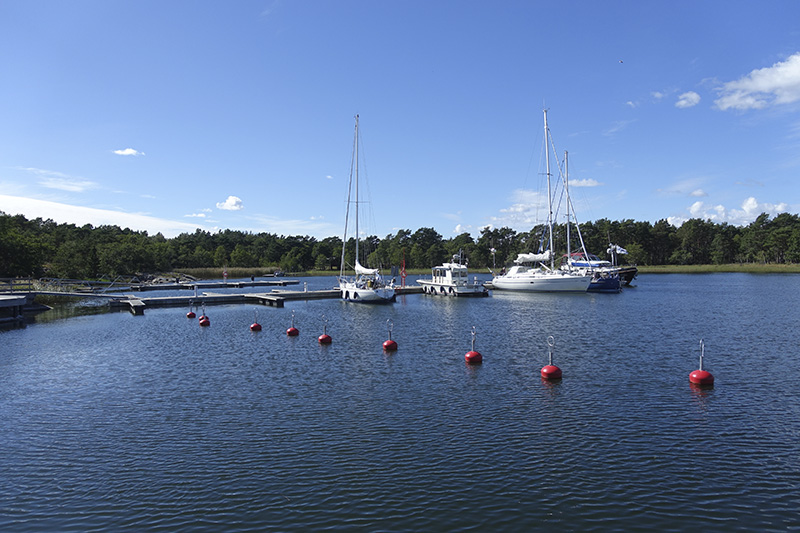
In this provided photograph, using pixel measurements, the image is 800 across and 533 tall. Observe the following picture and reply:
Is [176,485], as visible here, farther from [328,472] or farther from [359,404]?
[359,404]

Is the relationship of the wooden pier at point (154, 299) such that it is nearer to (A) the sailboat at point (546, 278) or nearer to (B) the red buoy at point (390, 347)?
(A) the sailboat at point (546, 278)

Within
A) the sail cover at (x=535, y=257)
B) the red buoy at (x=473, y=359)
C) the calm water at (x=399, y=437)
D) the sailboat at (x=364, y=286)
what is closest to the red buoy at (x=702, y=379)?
the calm water at (x=399, y=437)

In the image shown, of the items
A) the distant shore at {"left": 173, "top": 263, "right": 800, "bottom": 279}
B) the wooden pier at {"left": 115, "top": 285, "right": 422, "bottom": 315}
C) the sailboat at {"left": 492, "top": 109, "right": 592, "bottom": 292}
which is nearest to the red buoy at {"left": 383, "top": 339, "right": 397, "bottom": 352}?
the wooden pier at {"left": 115, "top": 285, "right": 422, "bottom": 315}

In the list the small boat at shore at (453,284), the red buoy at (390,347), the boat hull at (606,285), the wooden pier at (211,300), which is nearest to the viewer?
the red buoy at (390,347)

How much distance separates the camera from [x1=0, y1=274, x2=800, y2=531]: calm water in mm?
12680

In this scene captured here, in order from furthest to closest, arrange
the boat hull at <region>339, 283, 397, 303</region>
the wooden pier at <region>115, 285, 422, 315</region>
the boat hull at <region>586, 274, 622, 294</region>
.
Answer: the boat hull at <region>586, 274, 622, 294</region>
the boat hull at <region>339, 283, 397, 303</region>
the wooden pier at <region>115, 285, 422, 315</region>

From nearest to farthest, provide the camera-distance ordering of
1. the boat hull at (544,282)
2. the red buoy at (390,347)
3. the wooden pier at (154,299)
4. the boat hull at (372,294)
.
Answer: the red buoy at (390,347), the wooden pier at (154,299), the boat hull at (372,294), the boat hull at (544,282)

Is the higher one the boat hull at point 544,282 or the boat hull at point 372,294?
the boat hull at point 544,282

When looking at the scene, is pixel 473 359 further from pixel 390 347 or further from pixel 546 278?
pixel 546 278

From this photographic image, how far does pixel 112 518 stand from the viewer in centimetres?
1248

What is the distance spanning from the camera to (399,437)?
58.2ft

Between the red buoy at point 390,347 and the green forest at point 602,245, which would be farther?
the green forest at point 602,245

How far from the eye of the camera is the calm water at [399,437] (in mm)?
12680

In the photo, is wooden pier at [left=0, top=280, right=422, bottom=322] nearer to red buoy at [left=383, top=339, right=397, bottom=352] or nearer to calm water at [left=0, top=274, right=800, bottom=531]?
calm water at [left=0, top=274, right=800, bottom=531]
